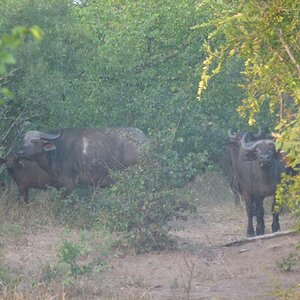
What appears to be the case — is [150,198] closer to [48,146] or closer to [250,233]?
[250,233]

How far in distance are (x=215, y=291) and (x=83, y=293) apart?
4.67 ft

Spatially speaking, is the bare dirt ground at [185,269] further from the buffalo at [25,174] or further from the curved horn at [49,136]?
the curved horn at [49,136]

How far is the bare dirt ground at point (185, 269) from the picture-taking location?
28.0 ft

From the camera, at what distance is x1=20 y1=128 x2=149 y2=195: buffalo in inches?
588

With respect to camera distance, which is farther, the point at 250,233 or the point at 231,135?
the point at 231,135

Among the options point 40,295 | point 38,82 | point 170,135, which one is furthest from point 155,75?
point 40,295

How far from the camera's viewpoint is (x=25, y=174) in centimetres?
1472

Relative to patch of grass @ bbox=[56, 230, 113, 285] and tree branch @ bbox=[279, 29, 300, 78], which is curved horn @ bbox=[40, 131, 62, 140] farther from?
tree branch @ bbox=[279, 29, 300, 78]

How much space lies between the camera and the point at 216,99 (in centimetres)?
1553

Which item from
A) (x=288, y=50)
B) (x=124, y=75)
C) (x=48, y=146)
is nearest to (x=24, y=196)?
(x=48, y=146)

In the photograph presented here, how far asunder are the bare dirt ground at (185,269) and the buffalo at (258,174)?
515 mm

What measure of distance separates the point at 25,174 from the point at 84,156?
1.12 metres

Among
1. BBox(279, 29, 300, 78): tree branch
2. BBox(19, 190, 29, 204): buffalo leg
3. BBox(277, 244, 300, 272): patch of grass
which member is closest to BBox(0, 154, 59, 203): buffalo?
BBox(19, 190, 29, 204): buffalo leg

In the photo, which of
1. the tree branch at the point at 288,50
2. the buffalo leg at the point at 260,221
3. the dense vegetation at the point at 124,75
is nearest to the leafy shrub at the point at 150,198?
the dense vegetation at the point at 124,75
